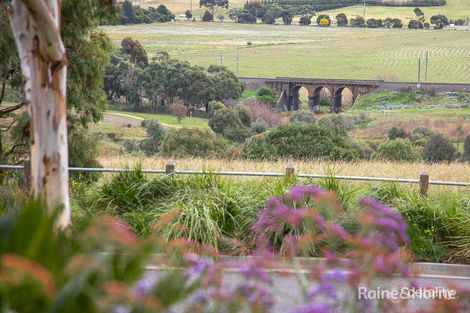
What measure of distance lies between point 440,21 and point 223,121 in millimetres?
121115

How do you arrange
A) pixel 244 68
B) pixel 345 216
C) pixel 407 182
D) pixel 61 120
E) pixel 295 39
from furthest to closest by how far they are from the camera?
pixel 295 39 → pixel 244 68 → pixel 407 182 → pixel 345 216 → pixel 61 120

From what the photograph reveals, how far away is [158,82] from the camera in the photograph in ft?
224

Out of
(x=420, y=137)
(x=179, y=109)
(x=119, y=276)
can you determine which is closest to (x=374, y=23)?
(x=179, y=109)

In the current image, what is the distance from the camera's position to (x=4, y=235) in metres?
3.67

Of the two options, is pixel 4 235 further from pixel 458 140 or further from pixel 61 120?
pixel 458 140

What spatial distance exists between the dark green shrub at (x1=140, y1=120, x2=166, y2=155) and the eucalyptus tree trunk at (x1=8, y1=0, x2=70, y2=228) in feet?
113

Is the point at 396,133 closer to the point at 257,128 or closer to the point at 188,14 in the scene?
the point at 257,128

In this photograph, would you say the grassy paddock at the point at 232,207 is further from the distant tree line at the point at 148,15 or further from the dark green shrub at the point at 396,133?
the distant tree line at the point at 148,15

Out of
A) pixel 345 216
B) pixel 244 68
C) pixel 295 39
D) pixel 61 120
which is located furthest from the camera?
pixel 295 39

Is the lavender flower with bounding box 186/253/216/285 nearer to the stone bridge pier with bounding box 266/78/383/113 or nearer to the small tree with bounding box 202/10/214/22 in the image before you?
the stone bridge pier with bounding box 266/78/383/113

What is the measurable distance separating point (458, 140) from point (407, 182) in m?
47.7

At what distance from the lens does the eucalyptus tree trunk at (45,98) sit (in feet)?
20.4

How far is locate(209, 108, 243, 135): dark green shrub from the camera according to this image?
2110 inches

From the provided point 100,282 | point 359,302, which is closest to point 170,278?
point 100,282
